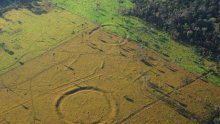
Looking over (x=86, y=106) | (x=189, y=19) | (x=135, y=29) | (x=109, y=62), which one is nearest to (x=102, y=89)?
(x=86, y=106)

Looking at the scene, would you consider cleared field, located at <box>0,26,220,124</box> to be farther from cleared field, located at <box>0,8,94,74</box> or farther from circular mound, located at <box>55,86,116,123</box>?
cleared field, located at <box>0,8,94,74</box>

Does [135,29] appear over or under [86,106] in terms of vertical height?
over

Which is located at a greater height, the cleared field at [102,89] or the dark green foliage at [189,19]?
the dark green foliage at [189,19]

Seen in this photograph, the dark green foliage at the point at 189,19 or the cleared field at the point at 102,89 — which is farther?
the dark green foliage at the point at 189,19

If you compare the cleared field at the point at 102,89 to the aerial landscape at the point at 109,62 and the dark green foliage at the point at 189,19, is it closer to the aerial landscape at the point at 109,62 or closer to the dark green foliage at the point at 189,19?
the aerial landscape at the point at 109,62

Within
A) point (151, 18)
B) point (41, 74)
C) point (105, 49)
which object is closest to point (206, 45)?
point (151, 18)

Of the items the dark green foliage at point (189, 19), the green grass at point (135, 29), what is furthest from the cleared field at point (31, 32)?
the dark green foliage at point (189, 19)

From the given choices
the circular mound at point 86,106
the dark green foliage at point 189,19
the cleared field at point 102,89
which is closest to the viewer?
the circular mound at point 86,106

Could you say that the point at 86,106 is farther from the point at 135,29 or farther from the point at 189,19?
the point at 189,19
